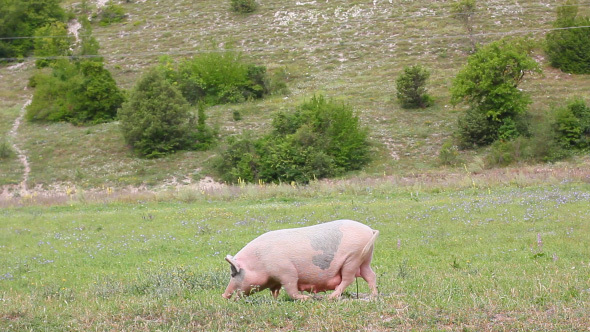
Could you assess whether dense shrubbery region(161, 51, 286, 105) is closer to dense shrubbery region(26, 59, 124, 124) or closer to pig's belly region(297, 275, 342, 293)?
dense shrubbery region(26, 59, 124, 124)

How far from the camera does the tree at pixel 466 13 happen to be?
67.9 metres

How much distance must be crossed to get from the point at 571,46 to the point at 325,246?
59.6m

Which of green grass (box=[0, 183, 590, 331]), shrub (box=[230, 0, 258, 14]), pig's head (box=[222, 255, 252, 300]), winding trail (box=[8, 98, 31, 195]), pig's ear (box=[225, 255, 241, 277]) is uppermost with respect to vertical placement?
pig's ear (box=[225, 255, 241, 277])

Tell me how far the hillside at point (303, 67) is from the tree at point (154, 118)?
4.65 feet

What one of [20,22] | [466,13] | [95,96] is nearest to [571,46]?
[466,13]

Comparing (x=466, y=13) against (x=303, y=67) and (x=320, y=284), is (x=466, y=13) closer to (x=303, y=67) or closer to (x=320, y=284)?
(x=303, y=67)

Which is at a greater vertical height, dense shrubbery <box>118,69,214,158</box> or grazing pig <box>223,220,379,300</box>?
grazing pig <box>223,220,379,300</box>

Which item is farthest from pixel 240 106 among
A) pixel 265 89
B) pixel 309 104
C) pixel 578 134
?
pixel 578 134

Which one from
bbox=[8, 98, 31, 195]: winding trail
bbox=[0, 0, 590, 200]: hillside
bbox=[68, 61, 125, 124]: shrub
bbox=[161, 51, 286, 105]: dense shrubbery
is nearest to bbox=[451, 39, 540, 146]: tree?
bbox=[0, 0, 590, 200]: hillside

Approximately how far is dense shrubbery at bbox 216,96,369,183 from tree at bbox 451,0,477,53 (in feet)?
92.0

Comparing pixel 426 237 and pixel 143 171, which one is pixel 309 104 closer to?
pixel 143 171

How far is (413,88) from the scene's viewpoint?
176 ft

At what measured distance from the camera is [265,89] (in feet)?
205

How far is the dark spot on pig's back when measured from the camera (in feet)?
25.0
